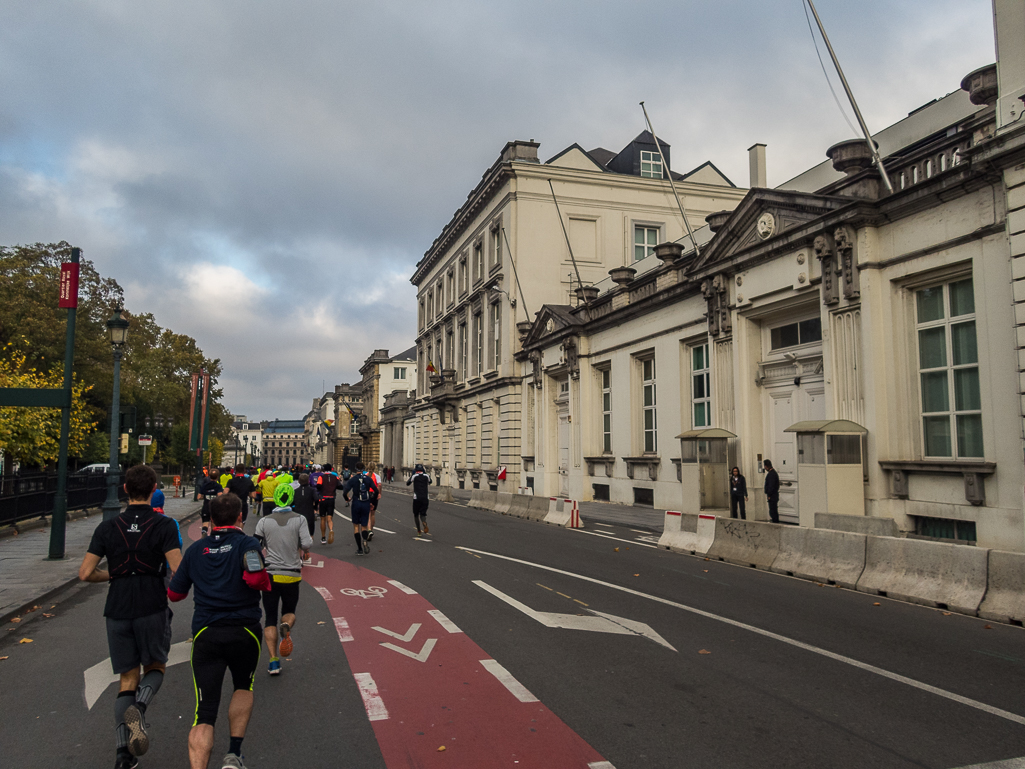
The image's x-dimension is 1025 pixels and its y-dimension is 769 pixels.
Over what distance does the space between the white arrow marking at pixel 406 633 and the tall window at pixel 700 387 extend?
51.4 feet

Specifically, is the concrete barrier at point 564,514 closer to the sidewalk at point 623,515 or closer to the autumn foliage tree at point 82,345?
the sidewalk at point 623,515

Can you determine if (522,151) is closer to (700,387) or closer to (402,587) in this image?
(700,387)

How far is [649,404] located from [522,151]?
1956cm

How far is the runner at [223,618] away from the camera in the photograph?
4.17 meters

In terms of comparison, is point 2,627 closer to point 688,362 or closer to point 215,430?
point 688,362

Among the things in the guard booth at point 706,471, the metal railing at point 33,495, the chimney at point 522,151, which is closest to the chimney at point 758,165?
the guard booth at point 706,471

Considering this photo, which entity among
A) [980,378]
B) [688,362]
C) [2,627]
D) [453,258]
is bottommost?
[2,627]

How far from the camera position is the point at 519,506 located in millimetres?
25266

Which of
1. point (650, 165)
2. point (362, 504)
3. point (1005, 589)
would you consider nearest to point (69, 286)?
point (362, 504)

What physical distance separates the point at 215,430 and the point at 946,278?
77.4 metres

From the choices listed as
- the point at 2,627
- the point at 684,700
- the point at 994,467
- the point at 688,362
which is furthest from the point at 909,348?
the point at 2,627

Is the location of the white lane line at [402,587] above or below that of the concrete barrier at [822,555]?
below

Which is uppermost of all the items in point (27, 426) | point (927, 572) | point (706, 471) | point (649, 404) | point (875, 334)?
point (875, 334)

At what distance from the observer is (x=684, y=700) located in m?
5.56
